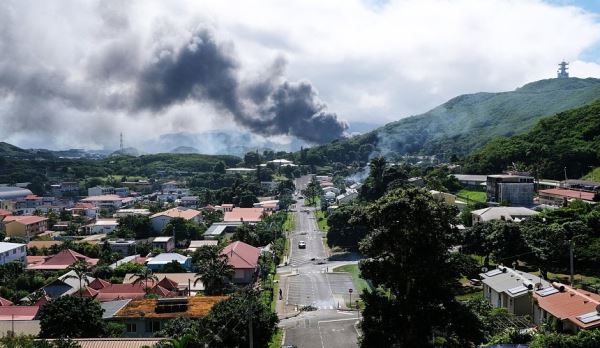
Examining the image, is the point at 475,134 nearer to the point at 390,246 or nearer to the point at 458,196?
the point at 458,196

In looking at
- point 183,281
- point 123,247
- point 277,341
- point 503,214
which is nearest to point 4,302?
point 183,281

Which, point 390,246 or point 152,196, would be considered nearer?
point 390,246

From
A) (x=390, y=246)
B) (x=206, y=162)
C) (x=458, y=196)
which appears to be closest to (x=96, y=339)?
(x=390, y=246)

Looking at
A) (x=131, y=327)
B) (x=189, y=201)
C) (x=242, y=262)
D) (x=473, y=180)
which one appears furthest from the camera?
(x=189, y=201)

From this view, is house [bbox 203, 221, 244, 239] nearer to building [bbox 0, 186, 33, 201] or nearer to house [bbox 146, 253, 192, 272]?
house [bbox 146, 253, 192, 272]

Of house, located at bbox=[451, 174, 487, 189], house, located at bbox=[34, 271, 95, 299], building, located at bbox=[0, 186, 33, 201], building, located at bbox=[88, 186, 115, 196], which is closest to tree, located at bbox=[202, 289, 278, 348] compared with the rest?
house, located at bbox=[34, 271, 95, 299]

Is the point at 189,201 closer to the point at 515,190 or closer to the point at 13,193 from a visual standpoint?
the point at 13,193

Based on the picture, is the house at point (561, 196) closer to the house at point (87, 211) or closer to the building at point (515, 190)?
the building at point (515, 190)

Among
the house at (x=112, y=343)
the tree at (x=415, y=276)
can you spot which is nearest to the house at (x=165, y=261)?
the house at (x=112, y=343)
